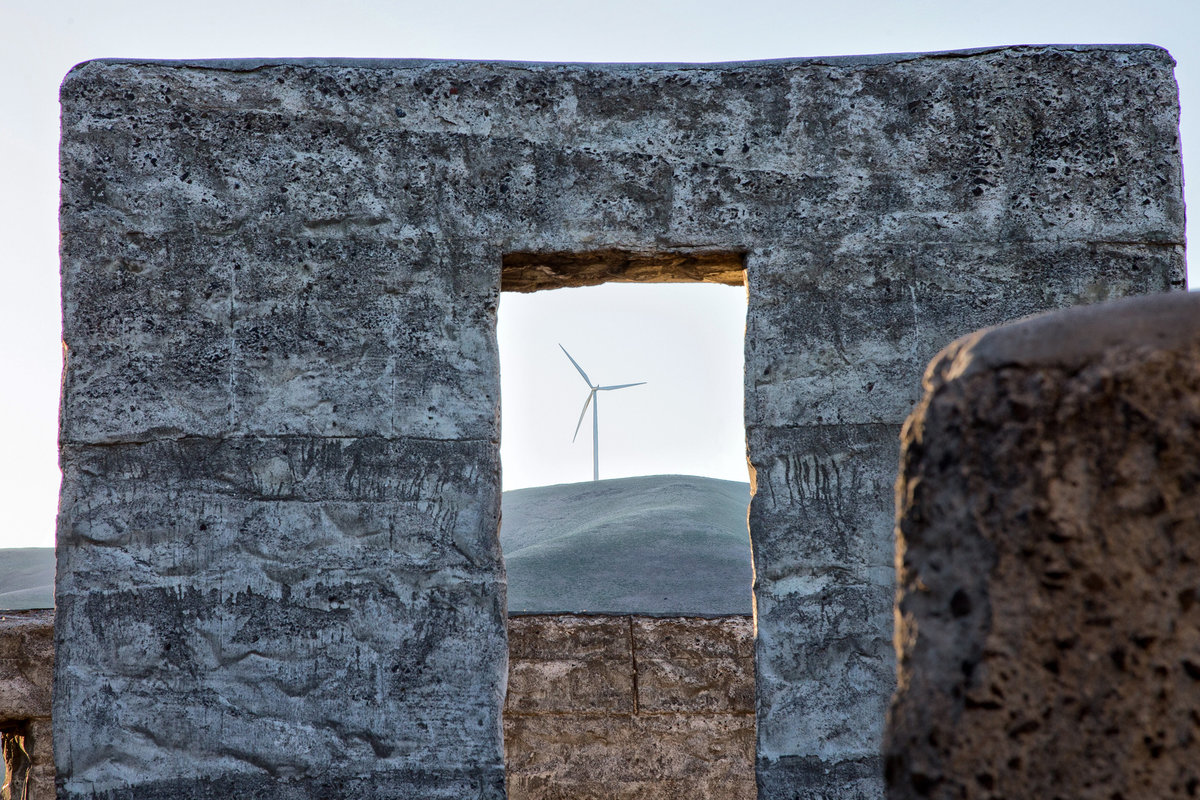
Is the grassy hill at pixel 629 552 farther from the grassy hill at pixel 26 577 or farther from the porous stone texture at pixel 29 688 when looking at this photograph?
the porous stone texture at pixel 29 688

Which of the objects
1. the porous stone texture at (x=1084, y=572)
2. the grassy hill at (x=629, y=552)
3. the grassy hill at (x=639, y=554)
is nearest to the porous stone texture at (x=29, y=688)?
the porous stone texture at (x=1084, y=572)

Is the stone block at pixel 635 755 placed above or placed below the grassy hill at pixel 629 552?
below

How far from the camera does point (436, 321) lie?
360 centimetres

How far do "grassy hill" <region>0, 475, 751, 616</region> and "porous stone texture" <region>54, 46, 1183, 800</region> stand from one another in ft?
36.4

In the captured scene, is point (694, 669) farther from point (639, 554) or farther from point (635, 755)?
point (639, 554)

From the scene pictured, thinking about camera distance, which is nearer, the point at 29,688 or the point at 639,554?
the point at 29,688

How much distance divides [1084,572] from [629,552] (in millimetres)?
21099

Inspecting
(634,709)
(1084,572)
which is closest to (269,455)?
(1084,572)

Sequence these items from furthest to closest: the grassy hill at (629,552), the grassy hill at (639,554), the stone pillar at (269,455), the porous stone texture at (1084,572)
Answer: the grassy hill at (629,552)
the grassy hill at (639,554)
the stone pillar at (269,455)
the porous stone texture at (1084,572)

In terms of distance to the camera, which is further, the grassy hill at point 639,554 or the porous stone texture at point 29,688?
the grassy hill at point 639,554

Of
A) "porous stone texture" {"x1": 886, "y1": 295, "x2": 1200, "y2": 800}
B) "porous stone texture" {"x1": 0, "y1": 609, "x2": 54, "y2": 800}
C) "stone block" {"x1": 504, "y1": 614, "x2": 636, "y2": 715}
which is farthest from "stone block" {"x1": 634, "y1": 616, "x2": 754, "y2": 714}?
"porous stone texture" {"x1": 886, "y1": 295, "x2": 1200, "y2": 800}

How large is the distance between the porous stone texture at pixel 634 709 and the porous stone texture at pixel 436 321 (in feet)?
11.9

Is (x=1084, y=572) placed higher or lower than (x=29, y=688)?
higher

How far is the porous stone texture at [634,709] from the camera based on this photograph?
23.1 ft
